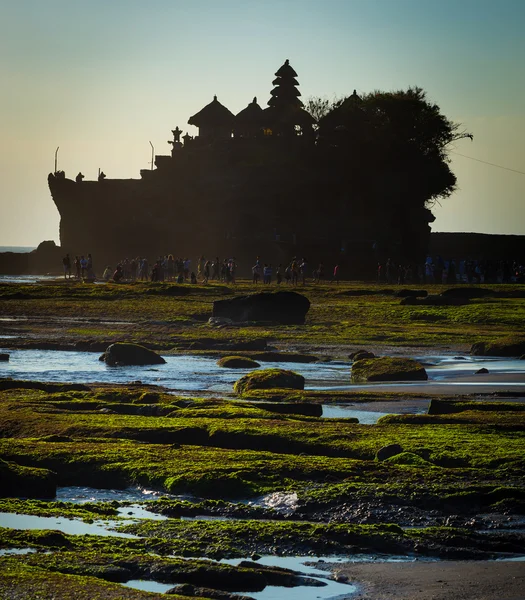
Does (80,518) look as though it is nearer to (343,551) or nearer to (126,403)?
(343,551)

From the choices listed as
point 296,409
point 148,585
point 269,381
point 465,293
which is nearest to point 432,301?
point 465,293

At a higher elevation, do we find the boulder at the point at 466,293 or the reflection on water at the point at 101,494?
the boulder at the point at 466,293

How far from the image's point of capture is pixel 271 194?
83188 millimetres

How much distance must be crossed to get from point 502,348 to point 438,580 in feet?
66.2

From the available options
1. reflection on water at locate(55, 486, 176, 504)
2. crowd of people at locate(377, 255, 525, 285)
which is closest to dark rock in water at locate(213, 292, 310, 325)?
reflection on water at locate(55, 486, 176, 504)

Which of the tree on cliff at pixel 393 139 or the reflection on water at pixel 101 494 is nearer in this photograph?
the reflection on water at pixel 101 494

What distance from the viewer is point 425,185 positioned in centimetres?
8612

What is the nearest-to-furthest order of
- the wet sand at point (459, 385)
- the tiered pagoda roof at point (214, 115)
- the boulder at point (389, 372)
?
the wet sand at point (459, 385), the boulder at point (389, 372), the tiered pagoda roof at point (214, 115)

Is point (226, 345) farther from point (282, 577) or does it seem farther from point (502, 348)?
point (282, 577)

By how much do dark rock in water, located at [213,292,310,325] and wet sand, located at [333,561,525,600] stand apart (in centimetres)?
3015

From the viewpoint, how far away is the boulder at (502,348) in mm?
26797

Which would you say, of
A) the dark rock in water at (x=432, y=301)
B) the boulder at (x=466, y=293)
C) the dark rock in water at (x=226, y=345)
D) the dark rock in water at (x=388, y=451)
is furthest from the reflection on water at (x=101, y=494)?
the boulder at (x=466, y=293)

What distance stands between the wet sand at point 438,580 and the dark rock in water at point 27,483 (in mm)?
3344

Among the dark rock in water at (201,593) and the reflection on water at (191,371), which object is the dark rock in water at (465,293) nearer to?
the reflection on water at (191,371)
